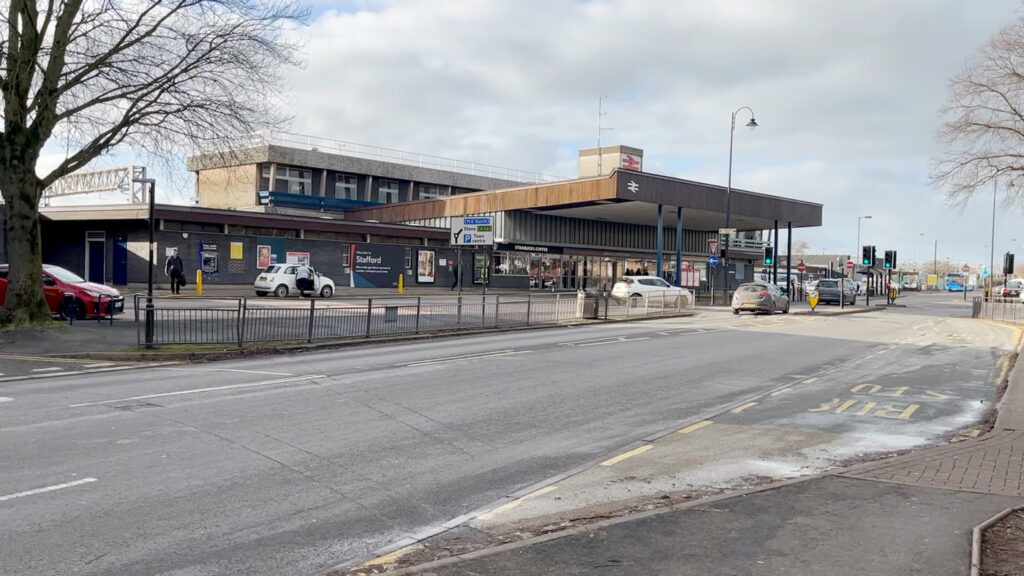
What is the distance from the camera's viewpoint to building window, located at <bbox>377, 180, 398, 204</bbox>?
62531 millimetres

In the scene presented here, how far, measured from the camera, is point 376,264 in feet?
145

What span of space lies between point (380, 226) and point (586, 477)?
3830 centimetres

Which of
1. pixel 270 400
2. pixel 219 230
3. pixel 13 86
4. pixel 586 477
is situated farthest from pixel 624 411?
pixel 219 230

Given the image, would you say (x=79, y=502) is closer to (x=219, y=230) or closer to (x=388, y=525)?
(x=388, y=525)

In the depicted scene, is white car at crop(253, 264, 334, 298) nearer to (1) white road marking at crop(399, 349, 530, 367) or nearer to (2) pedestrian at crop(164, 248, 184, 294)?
(2) pedestrian at crop(164, 248, 184, 294)

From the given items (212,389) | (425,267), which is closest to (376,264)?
(425,267)

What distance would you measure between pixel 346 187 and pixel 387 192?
3.97 metres

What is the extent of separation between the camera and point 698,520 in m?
→ 5.66

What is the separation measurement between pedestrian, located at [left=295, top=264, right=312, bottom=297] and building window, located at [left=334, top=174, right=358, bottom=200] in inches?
997

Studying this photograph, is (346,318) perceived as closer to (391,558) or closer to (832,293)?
(391,558)

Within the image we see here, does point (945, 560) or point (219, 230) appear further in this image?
point (219, 230)

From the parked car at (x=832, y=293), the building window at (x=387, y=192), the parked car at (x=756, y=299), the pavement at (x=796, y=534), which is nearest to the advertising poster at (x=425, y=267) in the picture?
the building window at (x=387, y=192)

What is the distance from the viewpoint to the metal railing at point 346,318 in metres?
16.9

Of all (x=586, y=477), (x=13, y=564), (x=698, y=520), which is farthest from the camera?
(x=586, y=477)
